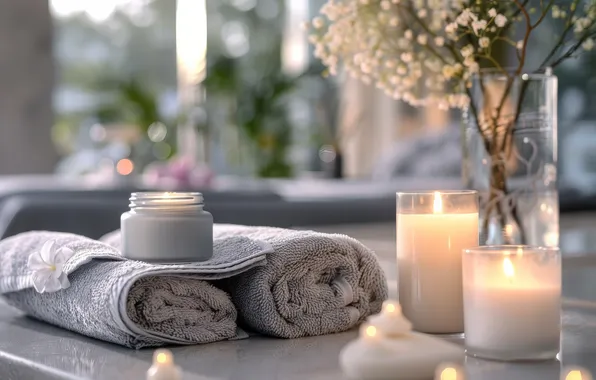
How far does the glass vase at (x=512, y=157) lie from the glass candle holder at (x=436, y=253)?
203 mm

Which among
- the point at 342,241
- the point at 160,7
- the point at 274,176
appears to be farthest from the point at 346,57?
the point at 160,7

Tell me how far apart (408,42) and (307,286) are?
0.38 meters

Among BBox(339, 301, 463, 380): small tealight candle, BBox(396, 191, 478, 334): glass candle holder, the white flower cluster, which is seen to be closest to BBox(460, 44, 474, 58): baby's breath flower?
the white flower cluster

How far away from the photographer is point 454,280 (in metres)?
0.83

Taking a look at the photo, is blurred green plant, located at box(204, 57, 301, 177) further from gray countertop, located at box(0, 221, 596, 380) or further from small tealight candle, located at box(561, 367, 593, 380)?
small tealight candle, located at box(561, 367, 593, 380)

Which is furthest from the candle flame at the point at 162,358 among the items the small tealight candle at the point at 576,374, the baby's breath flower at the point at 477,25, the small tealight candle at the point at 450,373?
the baby's breath flower at the point at 477,25

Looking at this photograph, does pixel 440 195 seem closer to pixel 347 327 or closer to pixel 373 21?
pixel 347 327

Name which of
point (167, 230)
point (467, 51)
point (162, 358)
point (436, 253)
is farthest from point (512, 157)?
point (162, 358)

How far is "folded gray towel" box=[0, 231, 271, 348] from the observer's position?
809 mm

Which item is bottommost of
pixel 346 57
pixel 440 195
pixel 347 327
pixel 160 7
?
pixel 347 327

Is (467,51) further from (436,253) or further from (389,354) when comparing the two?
(389,354)

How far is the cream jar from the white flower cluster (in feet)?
0.96

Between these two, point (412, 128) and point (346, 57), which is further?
point (412, 128)

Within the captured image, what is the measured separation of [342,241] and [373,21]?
1.00ft
